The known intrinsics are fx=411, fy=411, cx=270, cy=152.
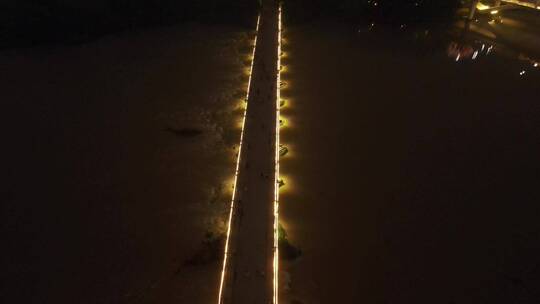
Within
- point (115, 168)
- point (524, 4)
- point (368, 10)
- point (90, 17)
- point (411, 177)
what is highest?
point (524, 4)

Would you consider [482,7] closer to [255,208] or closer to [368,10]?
[368,10]

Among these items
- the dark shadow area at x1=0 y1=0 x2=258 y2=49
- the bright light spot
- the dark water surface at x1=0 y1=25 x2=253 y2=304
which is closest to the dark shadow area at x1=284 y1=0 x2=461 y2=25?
the dark shadow area at x1=0 y1=0 x2=258 y2=49

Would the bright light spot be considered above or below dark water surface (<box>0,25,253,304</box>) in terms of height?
above

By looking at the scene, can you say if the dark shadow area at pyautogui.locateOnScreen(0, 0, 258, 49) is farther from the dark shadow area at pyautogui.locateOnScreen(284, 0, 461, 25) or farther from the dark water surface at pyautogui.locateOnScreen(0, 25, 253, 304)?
the dark shadow area at pyautogui.locateOnScreen(284, 0, 461, 25)

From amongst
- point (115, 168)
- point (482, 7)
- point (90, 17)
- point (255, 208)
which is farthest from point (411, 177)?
point (482, 7)

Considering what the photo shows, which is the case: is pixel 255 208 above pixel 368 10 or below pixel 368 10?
below

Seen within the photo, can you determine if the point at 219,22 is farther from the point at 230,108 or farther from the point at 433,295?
the point at 433,295
